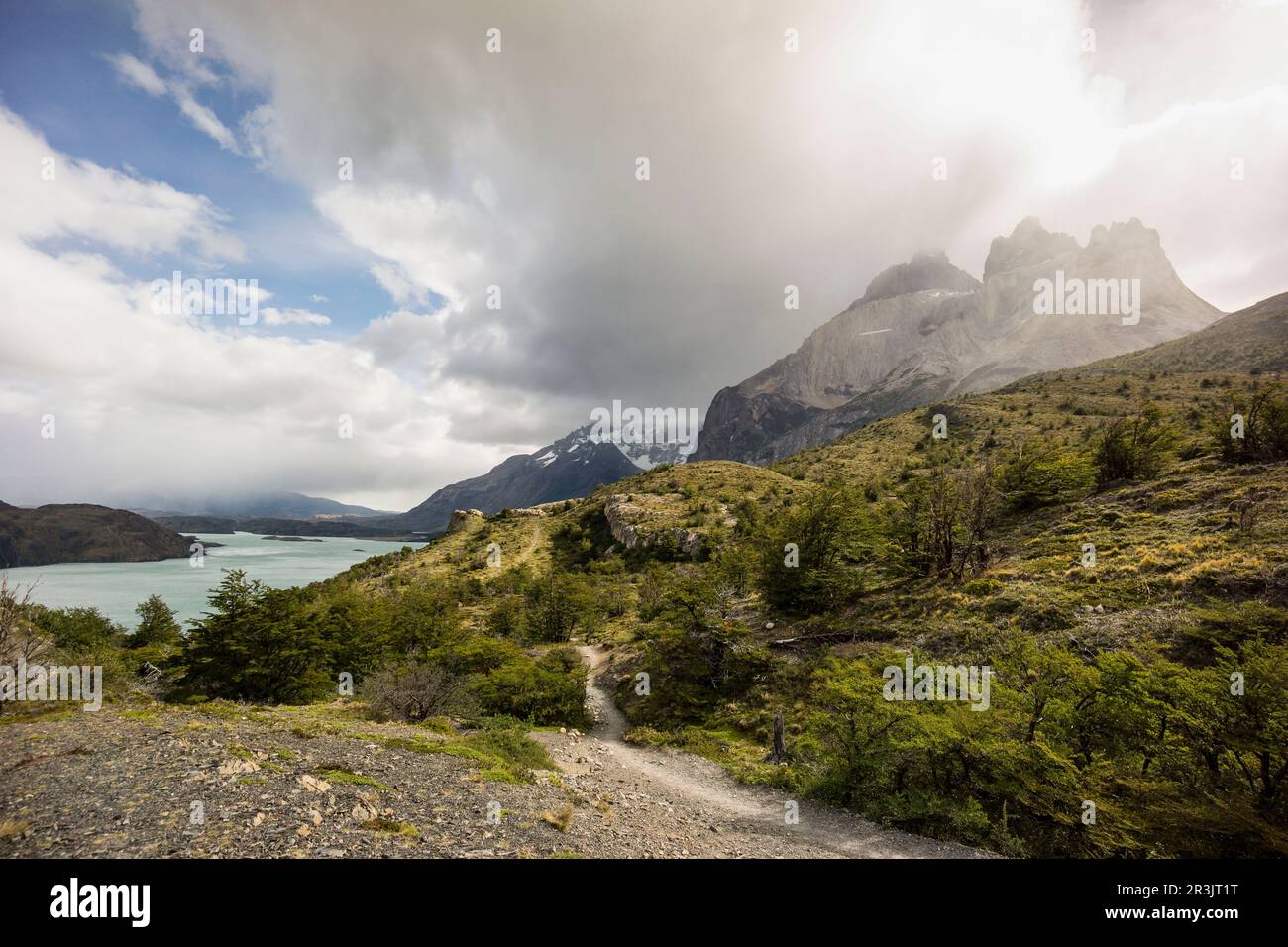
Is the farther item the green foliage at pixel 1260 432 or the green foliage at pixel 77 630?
the green foliage at pixel 77 630

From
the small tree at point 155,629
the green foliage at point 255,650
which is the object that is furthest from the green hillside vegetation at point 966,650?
the small tree at point 155,629

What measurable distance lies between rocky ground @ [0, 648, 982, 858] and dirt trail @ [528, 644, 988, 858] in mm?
80

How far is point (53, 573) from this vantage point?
139375mm

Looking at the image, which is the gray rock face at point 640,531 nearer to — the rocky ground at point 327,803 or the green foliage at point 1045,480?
the green foliage at point 1045,480

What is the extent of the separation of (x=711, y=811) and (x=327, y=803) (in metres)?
11.0

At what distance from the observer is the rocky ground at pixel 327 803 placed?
279 inches

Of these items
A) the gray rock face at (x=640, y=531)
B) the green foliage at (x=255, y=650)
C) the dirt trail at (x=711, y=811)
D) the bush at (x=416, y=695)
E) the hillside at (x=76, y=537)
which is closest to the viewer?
the dirt trail at (x=711, y=811)

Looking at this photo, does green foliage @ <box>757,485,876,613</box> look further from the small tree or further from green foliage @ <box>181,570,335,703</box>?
the small tree

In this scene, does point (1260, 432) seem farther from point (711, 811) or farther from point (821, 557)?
point (711, 811)

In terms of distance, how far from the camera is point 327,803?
8.71 m

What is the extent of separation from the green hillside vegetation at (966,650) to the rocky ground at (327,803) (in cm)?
294
